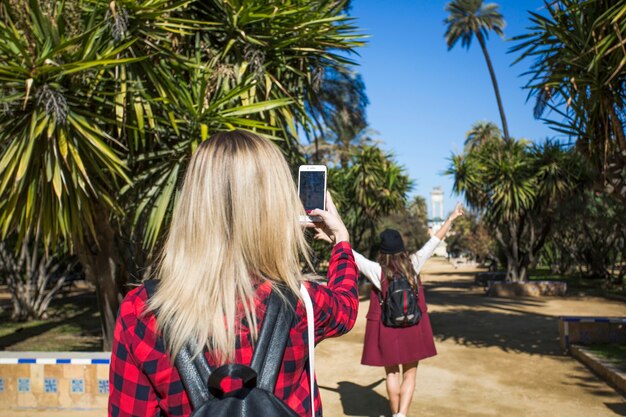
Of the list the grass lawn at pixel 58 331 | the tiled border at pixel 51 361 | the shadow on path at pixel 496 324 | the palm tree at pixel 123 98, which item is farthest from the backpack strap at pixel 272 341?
the grass lawn at pixel 58 331

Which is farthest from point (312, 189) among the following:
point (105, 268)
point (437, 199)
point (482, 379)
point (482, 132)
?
point (437, 199)

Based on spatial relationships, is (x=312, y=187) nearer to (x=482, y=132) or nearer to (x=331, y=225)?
(x=331, y=225)

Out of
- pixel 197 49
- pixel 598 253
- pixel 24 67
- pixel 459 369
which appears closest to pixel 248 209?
pixel 24 67

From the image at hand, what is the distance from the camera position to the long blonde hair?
1.30 meters

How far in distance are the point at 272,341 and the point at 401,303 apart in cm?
342

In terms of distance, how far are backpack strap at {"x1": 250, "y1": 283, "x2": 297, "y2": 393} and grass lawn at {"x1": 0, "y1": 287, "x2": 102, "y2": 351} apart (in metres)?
9.25

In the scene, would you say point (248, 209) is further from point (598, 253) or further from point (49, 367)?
point (598, 253)

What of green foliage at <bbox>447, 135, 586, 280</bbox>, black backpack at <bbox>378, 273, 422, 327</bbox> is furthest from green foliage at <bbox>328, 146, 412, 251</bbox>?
black backpack at <bbox>378, 273, 422, 327</bbox>

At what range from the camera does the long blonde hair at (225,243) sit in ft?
4.26

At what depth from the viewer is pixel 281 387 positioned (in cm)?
139

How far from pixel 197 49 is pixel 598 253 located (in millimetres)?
21317

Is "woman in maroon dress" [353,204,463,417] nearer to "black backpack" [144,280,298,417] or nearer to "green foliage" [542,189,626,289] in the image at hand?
"black backpack" [144,280,298,417]

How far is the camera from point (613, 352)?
7766 millimetres

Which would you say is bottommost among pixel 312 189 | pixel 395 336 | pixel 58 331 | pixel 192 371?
pixel 58 331
